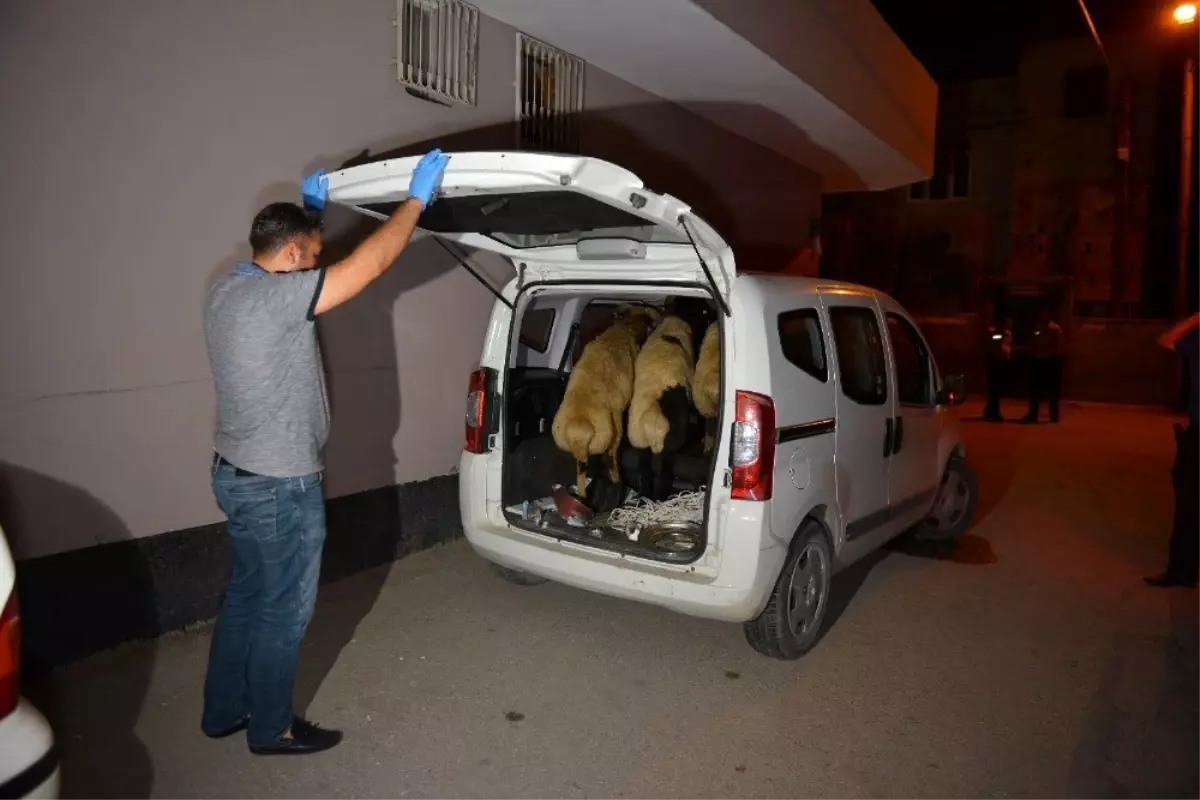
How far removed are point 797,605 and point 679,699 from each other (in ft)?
2.94

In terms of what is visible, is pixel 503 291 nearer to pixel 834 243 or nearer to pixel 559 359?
pixel 559 359

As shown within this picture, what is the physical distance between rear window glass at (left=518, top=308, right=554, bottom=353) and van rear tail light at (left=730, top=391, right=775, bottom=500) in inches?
78.4

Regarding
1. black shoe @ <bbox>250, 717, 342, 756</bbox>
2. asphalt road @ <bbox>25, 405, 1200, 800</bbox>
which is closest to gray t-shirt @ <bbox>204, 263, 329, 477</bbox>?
black shoe @ <bbox>250, 717, 342, 756</bbox>

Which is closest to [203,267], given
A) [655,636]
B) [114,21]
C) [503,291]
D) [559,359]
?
[114,21]

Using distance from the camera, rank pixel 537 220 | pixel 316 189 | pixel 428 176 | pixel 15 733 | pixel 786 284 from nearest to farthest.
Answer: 1. pixel 15 733
2. pixel 428 176
3. pixel 316 189
4. pixel 537 220
5. pixel 786 284

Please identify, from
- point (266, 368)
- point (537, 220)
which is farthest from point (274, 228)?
Answer: point (537, 220)

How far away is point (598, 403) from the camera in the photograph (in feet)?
17.1

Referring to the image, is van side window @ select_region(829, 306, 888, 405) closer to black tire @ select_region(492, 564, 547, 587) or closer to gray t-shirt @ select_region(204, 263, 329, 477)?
black tire @ select_region(492, 564, 547, 587)

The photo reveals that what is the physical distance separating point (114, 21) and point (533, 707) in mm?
3925

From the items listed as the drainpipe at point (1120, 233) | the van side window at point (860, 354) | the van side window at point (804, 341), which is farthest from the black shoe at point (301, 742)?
the drainpipe at point (1120, 233)

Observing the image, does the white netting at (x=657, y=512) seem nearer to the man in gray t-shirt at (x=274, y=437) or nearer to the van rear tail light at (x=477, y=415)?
the van rear tail light at (x=477, y=415)

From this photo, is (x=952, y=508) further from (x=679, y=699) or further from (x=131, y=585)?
(x=131, y=585)

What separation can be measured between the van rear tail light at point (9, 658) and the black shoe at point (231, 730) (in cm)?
147

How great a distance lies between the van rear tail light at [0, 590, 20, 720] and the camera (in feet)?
7.30
